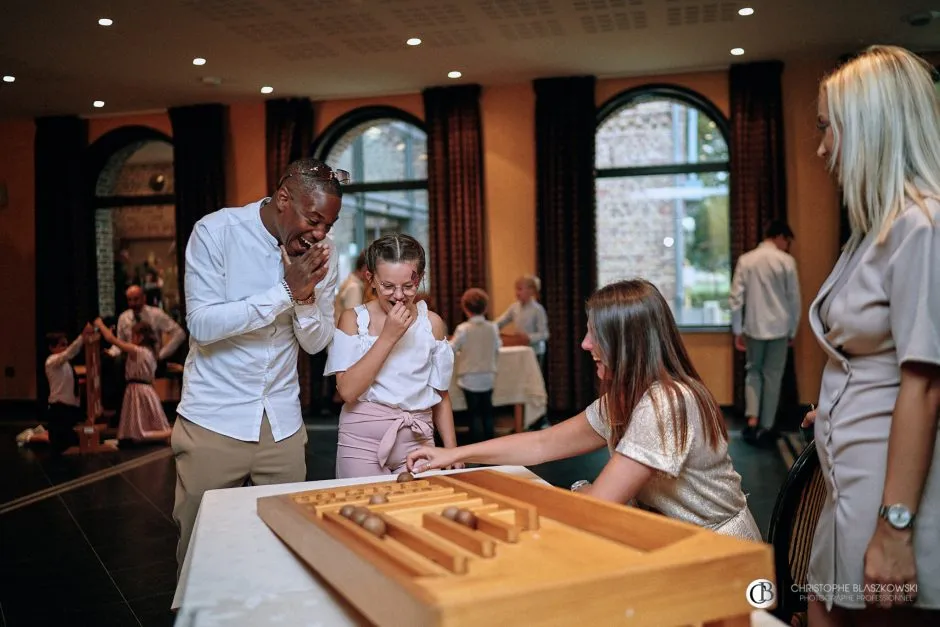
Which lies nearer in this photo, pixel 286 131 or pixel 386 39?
pixel 386 39

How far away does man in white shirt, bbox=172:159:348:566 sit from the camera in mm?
2156

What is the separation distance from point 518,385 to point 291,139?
14.0 ft

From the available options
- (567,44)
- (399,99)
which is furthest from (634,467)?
(399,99)

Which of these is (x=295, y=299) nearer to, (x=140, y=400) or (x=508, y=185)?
(x=140, y=400)

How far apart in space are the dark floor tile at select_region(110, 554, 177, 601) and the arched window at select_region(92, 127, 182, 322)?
674 cm

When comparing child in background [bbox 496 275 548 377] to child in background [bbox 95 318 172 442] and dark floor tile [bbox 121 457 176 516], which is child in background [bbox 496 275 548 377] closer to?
Result: dark floor tile [bbox 121 457 176 516]

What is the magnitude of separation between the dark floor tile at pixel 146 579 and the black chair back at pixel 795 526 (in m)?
2.74

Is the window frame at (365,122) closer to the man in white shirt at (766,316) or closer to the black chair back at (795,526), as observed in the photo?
the man in white shirt at (766,316)

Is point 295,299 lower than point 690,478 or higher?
higher

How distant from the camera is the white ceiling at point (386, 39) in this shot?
6.32 metres

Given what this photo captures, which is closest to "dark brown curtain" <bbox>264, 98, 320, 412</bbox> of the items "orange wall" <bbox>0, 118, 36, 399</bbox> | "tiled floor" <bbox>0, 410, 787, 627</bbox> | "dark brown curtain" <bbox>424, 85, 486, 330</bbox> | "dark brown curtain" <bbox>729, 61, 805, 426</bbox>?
"dark brown curtain" <bbox>424, 85, 486, 330</bbox>

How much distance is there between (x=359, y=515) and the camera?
48.6 inches

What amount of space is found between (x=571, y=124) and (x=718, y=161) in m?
1.58

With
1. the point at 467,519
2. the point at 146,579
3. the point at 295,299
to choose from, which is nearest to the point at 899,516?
the point at 467,519
